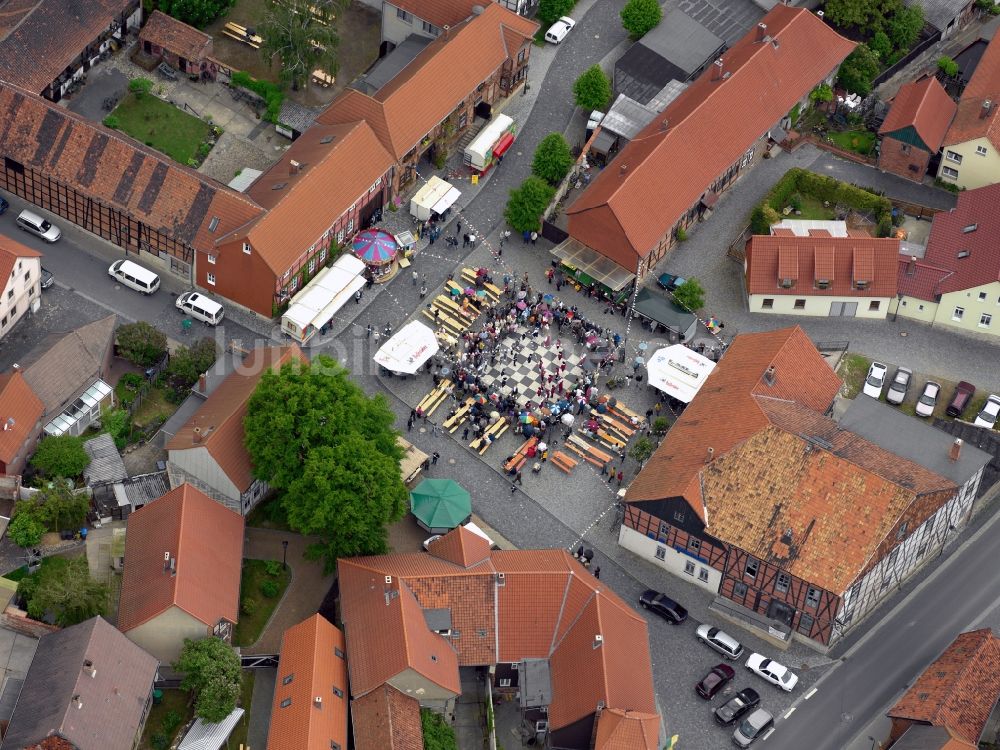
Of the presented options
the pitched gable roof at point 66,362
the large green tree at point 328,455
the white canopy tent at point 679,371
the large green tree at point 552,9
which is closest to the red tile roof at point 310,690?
the large green tree at point 328,455

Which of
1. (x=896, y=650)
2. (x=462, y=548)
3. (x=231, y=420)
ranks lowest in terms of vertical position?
(x=231, y=420)

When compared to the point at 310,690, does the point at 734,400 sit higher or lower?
higher

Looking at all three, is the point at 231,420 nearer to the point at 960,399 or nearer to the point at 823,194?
the point at 960,399

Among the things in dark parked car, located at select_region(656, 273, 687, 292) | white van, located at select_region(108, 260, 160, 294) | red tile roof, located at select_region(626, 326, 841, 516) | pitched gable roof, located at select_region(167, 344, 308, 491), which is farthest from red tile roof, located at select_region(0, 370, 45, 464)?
dark parked car, located at select_region(656, 273, 687, 292)

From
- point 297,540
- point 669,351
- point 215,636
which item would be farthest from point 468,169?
point 215,636

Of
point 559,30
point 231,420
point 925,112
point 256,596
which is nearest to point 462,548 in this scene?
point 256,596

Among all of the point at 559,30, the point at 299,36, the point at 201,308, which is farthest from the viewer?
the point at 559,30

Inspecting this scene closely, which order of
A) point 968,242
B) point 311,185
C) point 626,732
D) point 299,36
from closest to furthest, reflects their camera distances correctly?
point 626,732 < point 311,185 < point 968,242 < point 299,36

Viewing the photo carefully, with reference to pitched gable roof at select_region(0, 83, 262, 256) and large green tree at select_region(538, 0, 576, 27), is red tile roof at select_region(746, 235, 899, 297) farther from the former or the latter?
pitched gable roof at select_region(0, 83, 262, 256)
